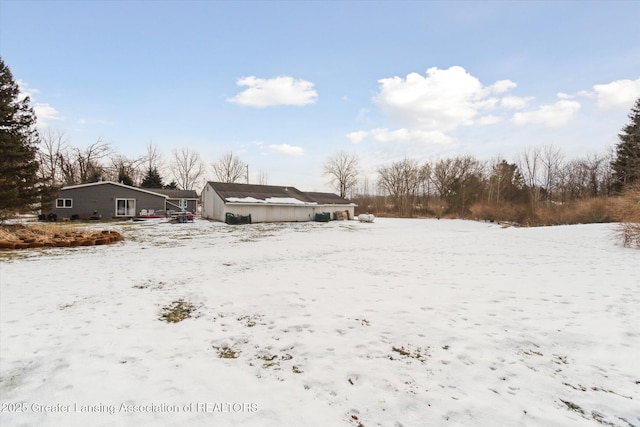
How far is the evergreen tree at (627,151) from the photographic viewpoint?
2669cm

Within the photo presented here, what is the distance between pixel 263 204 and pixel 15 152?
16268 millimetres

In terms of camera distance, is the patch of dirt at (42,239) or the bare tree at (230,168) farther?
the bare tree at (230,168)

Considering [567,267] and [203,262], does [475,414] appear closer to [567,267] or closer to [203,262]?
[567,267]

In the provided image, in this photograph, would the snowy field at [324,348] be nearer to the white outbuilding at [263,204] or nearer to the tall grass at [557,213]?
the tall grass at [557,213]

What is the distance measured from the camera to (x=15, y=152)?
1305cm

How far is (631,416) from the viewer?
7.33 ft

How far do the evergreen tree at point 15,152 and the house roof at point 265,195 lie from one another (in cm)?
1227

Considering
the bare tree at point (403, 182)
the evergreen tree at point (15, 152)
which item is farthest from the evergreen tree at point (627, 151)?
the evergreen tree at point (15, 152)

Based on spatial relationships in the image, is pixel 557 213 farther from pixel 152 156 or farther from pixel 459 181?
pixel 152 156

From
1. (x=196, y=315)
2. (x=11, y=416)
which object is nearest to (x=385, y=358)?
(x=196, y=315)

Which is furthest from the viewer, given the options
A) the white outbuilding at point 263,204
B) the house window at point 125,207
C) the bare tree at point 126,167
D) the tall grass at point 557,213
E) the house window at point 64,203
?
the bare tree at point 126,167

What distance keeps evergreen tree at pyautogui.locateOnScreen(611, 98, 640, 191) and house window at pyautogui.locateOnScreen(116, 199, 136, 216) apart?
46.0 m

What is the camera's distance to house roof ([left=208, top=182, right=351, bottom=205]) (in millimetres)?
26444

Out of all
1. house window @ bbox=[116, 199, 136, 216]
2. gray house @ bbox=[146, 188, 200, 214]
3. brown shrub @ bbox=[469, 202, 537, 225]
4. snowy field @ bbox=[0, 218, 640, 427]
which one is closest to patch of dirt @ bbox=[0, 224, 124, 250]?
snowy field @ bbox=[0, 218, 640, 427]
